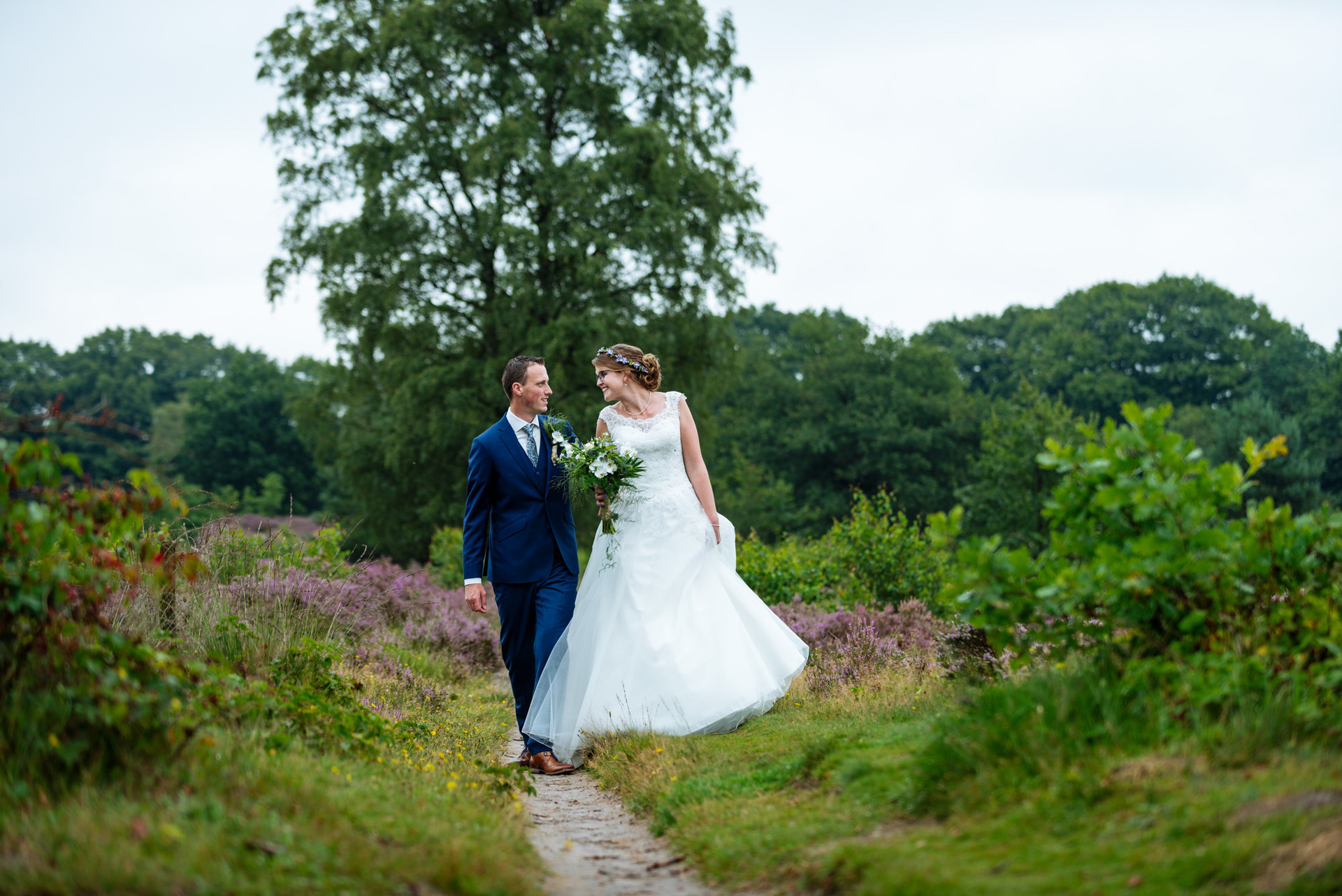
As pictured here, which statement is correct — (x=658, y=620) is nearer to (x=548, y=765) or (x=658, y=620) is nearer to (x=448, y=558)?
(x=548, y=765)

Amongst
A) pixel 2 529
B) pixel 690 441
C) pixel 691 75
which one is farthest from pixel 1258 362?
pixel 2 529

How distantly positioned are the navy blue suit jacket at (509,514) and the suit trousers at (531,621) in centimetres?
10

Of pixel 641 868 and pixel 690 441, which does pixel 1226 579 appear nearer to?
pixel 641 868

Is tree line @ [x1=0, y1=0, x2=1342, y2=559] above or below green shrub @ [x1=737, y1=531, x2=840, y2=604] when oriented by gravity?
above

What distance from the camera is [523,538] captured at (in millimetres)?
6809

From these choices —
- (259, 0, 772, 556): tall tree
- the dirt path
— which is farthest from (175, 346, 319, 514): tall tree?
the dirt path

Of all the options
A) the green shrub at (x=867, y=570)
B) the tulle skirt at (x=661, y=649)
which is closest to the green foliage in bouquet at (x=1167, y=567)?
the tulle skirt at (x=661, y=649)

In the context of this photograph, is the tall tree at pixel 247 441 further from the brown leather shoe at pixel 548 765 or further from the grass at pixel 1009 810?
the grass at pixel 1009 810

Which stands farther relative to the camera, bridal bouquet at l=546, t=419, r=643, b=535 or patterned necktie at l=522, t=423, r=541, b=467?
patterned necktie at l=522, t=423, r=541, b=467

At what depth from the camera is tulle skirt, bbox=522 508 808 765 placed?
6453 millimetres

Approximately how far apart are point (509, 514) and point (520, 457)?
395mm

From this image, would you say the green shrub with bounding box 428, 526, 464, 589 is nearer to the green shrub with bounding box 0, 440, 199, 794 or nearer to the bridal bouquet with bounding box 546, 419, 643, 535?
the bridal bouquet with bounding box 546, 419, 643, 535

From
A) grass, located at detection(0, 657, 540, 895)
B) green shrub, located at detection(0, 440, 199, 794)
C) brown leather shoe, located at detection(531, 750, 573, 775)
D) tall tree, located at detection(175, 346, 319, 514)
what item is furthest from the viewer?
tall tree, located at detection(175, 346, 319, 514)

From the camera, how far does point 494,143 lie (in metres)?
22.4
